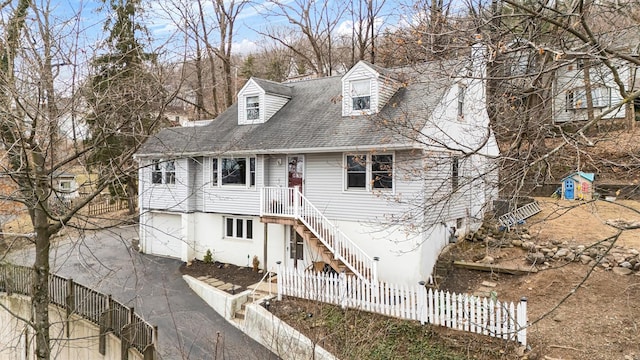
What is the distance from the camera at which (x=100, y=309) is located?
9.88 m

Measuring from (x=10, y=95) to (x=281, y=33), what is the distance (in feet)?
86.9

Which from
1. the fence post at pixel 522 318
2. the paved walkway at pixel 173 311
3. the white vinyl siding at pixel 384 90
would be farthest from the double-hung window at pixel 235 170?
the fence post at pixel 522 318

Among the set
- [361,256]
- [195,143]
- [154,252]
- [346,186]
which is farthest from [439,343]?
[154,252]

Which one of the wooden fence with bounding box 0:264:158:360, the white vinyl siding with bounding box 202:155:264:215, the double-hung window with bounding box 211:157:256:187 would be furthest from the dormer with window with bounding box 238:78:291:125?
the wooden fence with bounding box 0:264:158:360

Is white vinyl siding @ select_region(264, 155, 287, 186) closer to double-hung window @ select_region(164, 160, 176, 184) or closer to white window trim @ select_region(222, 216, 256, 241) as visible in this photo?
white window trim @ select_region(222, 216, 256, 241)

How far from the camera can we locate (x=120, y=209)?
2738cm

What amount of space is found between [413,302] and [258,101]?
1069 cm

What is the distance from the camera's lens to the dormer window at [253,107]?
16.8m

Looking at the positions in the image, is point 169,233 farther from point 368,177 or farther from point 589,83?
point 589,83

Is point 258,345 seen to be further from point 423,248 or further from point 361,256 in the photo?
point 423,248

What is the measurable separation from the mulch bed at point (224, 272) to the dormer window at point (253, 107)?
635cm

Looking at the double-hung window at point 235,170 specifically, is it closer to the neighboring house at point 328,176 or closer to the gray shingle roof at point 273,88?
the neighboring house at point 328,176

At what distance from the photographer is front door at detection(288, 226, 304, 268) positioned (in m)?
14.7

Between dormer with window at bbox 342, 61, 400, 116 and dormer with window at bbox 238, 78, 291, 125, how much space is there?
381cm
